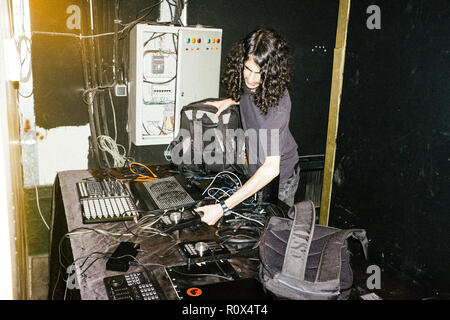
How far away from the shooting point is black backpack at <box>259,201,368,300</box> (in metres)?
0.98

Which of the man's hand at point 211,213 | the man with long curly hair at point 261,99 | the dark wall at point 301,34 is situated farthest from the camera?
the dark wall at point 301,34

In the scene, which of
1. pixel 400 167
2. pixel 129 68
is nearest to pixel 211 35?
pixel 129 68

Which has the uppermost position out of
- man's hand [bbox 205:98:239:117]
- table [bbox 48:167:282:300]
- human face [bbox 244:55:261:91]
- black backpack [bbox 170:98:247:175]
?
human face [bbox 244:55:261:91]

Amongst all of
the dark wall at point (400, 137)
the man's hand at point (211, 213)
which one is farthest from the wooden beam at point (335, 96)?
the man's hand at point (211, 213)

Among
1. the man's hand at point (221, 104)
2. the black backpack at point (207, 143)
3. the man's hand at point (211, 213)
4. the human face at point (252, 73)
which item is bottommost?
the man's hand at point (211, 213)

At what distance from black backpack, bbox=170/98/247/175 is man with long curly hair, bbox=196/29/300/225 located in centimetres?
6

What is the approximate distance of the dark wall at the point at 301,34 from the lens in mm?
3348

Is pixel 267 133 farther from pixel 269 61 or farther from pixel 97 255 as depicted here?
pixel 97 255

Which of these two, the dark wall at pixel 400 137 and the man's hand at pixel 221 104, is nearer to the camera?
the dark wall at pixel 400 137

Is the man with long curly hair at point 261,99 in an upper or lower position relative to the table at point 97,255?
upper

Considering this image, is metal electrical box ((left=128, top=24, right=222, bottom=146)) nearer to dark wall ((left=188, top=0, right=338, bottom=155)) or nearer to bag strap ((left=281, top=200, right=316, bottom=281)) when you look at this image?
dark wall ((left=188, top=0, right=338, bottom=155))

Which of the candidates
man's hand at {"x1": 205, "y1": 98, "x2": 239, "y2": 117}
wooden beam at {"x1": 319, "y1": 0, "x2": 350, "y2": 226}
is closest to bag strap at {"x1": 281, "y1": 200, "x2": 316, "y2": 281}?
man's hand at {"x1": 205, "y1": 98, "x2": 239, "y2": 117}

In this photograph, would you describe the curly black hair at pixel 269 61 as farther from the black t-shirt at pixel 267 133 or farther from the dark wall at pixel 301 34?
the dark wall at pixel 301 34

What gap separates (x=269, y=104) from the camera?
6.01 feet
